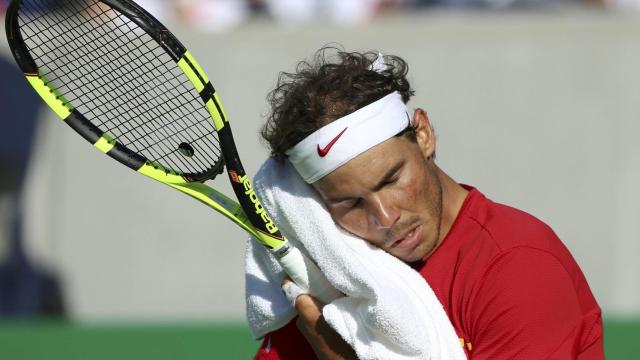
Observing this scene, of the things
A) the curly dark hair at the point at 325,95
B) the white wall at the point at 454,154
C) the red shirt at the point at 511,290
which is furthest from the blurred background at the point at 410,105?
the red shirt at the point at 511,290

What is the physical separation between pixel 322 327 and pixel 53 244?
5.46 m

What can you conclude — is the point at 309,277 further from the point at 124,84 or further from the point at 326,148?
the point at 124,84

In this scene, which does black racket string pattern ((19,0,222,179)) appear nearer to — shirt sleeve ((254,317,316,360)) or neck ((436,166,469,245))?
shirt sleeve ((254,317,316,360))

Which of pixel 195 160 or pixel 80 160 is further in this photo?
pixel 80 160

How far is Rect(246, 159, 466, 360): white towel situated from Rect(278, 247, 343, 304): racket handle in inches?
2.1

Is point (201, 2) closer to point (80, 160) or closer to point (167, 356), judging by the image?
point (80, 160)

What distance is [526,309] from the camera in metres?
2.48

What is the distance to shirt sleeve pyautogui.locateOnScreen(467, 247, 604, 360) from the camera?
8.14 ft

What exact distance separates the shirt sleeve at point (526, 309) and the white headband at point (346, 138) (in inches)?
17.3

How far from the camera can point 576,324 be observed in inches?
99.5

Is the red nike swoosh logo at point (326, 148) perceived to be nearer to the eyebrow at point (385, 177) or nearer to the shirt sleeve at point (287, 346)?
the eyebrow at point (385, 177)

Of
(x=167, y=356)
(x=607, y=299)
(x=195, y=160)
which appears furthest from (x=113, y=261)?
(x=195, y=160)

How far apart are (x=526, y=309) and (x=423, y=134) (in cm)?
61

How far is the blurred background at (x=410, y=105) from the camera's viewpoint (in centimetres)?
748
